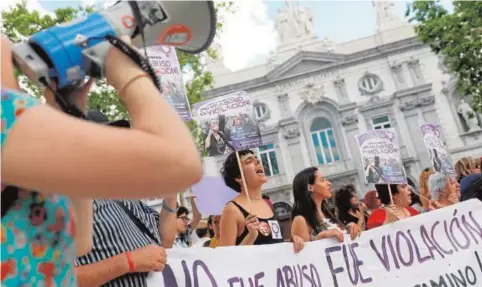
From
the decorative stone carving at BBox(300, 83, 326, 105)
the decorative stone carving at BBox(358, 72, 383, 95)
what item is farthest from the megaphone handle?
the decorative stone carving at BBox(358, 72, 383, 95)

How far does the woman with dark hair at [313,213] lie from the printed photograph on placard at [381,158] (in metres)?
1.06

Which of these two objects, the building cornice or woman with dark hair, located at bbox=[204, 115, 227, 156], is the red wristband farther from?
the building cornice

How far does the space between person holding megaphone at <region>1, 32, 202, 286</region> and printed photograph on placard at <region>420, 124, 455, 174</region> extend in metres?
5.30

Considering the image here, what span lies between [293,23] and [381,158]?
2530cm

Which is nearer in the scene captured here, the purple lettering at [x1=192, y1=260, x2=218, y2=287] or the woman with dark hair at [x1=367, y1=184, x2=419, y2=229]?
the purple lettering at [x1=192, y1=260, x2=218, y2=287]

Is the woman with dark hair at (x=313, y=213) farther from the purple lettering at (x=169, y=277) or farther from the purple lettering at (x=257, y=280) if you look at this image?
the purple lettering at (x=169, y=277)

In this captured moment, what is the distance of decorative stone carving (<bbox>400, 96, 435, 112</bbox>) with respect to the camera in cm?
2462

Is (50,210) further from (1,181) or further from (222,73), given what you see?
(222,73)

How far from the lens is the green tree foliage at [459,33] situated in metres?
14.7

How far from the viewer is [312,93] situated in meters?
26.0

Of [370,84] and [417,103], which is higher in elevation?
[370,84]

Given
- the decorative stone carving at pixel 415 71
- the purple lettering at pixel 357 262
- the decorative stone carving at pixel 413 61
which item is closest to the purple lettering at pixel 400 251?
the purple lettering at pixel 357 262

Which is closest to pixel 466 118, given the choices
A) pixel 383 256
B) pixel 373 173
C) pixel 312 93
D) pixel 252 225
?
pixel 312 93

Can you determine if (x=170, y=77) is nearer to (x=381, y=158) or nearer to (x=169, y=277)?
(x=169, y=277)
